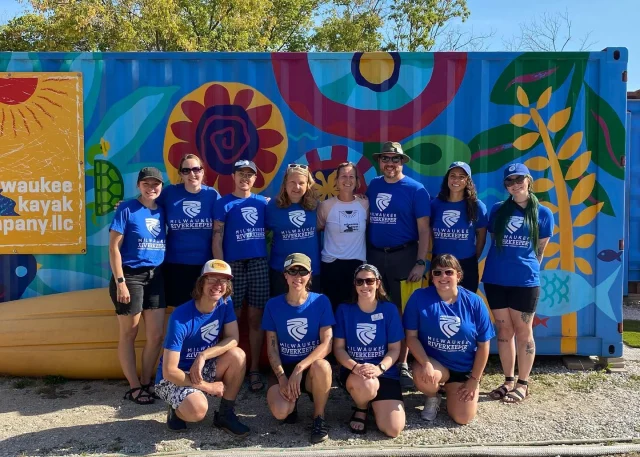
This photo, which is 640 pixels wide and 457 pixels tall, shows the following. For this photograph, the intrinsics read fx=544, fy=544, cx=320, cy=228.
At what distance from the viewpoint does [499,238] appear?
13.6 ft

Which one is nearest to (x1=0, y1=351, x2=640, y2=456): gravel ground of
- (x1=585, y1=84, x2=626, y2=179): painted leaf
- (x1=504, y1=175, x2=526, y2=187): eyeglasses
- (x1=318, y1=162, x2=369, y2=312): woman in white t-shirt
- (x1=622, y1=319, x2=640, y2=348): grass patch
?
(x1=318, y1=162, x2=369, y2=312): woman in white t-shirt

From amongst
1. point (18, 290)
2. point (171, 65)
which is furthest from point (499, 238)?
point (18, 290)

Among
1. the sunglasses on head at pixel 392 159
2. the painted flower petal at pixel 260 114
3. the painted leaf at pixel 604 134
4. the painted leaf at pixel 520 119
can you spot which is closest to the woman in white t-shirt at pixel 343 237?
the sunglasses on head at pixel 392 159

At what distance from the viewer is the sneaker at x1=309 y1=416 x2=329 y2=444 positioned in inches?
136

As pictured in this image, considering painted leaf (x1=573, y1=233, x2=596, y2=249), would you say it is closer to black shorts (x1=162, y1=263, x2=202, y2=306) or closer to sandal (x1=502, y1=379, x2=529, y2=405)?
sandal (x1=502, y1=379, x2=529, y2=405)

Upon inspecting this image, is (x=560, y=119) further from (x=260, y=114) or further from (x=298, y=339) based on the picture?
(x=298, y=339)

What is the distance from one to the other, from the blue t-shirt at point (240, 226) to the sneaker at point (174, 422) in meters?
1.25

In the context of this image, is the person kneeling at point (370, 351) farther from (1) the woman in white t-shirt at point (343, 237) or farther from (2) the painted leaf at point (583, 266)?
(2) the painted leaf at point (583, 266)

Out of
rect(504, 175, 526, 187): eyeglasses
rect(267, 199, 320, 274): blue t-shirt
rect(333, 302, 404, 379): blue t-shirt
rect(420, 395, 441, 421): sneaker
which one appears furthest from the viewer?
rect(267, 199, 320, 274): blue t-shirt

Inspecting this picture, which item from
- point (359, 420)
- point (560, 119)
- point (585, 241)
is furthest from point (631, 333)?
point (359, 420)

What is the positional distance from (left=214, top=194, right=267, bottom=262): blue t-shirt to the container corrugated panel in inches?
27.0

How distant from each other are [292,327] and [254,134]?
202 centimetres

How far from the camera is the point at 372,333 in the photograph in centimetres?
367

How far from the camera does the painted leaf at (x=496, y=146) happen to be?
4.92m
